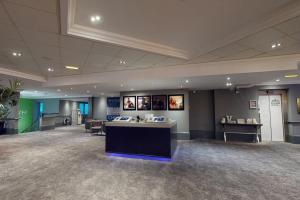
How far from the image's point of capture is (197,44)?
4023 millimetres

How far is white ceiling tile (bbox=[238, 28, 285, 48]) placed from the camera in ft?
10.6

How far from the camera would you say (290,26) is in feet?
9.76

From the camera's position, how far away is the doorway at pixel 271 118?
802cm

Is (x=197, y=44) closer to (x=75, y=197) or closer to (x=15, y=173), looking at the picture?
(x=75, y=197)

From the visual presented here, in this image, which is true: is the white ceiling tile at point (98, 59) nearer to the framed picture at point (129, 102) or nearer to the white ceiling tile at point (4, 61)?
the white ceiling tile at point (4, 61)

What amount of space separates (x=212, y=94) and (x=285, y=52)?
188 inches

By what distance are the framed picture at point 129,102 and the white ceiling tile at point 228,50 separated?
577 centimetres

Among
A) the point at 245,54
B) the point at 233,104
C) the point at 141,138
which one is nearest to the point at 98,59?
the point at 141,138

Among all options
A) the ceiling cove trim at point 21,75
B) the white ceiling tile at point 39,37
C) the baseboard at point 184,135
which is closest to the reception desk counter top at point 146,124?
the white ceiling tile at point 39,37

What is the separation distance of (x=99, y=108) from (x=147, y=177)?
34.7 ft

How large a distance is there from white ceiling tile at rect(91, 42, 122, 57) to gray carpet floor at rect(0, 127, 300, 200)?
318cm

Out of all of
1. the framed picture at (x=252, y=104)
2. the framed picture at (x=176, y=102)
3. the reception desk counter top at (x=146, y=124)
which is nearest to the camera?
the reception desk counter top at (x=146, y=124)

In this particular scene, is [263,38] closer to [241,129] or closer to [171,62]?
[171,62]

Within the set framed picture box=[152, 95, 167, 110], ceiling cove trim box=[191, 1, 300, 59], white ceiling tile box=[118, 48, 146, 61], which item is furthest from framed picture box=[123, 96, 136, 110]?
ceiling cove trim box=[191, 1, 300, 59]
